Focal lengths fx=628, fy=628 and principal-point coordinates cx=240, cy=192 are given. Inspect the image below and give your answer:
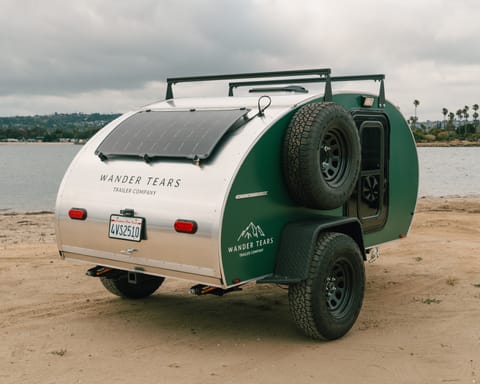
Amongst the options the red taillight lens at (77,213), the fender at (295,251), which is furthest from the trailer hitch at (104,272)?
the fender at (295,251)

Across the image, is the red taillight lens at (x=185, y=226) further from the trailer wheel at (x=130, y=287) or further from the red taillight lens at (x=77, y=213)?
the trailer wheel at (x=130, y=287)

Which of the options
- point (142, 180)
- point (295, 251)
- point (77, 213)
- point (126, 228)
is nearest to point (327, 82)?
point (295, 251)

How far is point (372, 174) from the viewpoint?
25.0 feet

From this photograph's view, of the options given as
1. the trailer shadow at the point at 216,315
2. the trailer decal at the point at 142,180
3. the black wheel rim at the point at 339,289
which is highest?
the trailer decal at the point at 142,180

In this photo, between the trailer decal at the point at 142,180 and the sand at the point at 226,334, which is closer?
the sand at the point at 226,334

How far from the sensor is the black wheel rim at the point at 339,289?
20.8 feet

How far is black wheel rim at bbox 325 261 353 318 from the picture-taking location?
633 centimetres

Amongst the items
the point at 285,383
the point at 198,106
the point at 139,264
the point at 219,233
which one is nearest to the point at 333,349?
the point at 285,383

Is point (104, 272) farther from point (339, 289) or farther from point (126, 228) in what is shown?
point (339, 289)

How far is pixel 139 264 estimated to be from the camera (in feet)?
19.8

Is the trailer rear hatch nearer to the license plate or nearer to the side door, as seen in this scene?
the license plate

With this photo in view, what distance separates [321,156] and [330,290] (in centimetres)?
136

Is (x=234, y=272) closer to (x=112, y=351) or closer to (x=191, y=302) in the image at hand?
(x=112, y=351)

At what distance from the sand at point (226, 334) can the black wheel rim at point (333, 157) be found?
162 cm
